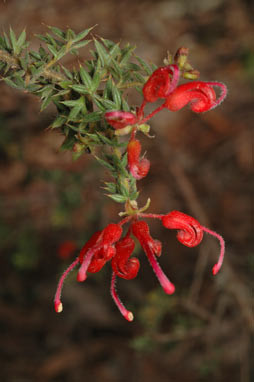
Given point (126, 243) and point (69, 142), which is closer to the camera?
point (126, 243)

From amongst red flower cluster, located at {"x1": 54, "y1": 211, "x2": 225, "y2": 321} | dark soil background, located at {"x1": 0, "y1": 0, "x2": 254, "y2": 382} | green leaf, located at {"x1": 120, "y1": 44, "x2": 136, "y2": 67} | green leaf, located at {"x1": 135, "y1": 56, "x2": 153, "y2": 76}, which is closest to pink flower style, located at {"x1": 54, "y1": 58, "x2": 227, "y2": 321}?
red flower cluster, located at {"x1": 54, "y1": 211, "x2": 225, "y2": 321}

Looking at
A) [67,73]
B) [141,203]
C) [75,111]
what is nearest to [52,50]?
[67,73]

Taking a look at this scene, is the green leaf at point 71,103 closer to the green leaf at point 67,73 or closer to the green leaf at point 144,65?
the green leaf at point 67,73

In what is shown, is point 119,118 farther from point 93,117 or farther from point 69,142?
point 69,142

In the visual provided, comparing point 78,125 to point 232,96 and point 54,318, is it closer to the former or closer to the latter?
point 54,318

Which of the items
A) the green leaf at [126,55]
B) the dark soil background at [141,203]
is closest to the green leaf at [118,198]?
the green leaf at [126,55]

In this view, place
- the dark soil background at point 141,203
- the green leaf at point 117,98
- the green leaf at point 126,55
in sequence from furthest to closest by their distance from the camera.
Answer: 1. the dark soil background at point 141,203
2. the green leaf at point 126,55
3. the green leaf at point 117,98

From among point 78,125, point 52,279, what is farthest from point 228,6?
point 78,125

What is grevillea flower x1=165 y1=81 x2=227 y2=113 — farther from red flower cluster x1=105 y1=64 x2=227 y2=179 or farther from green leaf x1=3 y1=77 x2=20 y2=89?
green leaf x1=3 y1=77 x2=20 y2=89
